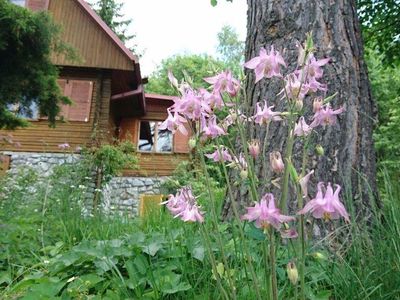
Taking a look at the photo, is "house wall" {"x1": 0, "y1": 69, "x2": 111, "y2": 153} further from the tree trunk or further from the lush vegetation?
the tree trunk

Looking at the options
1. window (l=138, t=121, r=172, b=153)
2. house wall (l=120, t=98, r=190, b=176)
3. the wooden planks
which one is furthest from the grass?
window (l=138, t=121, r=172, b=153)

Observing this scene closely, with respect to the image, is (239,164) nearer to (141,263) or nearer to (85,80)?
(141,263)

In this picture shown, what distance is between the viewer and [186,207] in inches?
50.3

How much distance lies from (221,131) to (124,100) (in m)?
14.4

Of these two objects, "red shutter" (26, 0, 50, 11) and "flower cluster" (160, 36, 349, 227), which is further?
"red shutter" (26, 0, 50, 11)

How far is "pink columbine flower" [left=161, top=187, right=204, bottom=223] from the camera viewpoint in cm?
125

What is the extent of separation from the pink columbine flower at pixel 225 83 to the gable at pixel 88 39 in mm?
12347

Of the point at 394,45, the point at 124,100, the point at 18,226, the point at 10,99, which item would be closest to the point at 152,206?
the point at 18,226

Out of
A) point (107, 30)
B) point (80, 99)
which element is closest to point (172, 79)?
point (80, 99)

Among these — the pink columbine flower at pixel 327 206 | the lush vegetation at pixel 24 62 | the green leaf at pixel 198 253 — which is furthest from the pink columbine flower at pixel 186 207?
the lush vegetation at pixel 24 62

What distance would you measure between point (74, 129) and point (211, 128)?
12524mm

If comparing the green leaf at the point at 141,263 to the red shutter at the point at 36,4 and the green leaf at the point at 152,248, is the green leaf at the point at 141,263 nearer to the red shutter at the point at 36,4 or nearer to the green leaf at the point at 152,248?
the green leaf at the point at 152,248

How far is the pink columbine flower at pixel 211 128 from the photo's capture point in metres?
1.32

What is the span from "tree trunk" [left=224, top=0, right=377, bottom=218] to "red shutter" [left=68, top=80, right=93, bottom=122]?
11111 millimetres
